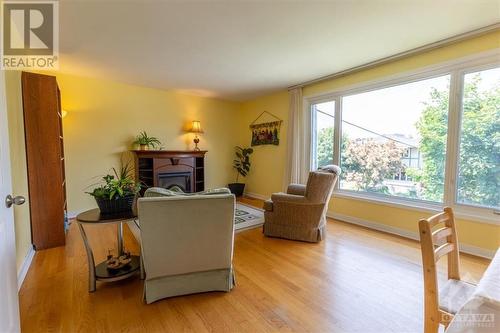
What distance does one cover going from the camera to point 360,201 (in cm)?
369

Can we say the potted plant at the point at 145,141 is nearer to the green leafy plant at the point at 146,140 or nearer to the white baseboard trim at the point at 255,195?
the green leafy plant at the point at 146,140

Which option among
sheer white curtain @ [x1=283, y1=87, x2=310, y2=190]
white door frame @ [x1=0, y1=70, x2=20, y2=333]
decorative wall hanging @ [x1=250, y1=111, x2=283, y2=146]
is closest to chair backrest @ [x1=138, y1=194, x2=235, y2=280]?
white door frame @ [x1=0, y1=70, x2=20, y2=333]

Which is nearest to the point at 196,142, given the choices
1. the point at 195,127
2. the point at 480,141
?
the point at 195,127

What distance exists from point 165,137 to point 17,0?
314cm

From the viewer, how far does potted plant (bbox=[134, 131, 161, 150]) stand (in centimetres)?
445

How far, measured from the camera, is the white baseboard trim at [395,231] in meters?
2.56

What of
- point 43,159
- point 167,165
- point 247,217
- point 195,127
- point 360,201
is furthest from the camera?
point 195,127

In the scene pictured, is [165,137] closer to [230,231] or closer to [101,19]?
[101,19]

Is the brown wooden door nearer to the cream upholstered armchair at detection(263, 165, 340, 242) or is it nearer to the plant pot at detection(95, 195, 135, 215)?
the plant pot at detection(95, 195, 135, 215)

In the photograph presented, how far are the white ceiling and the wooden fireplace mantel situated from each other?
59.9 inches

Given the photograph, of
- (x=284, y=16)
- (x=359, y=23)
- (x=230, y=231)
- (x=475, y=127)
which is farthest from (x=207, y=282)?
(x=475, y=127)

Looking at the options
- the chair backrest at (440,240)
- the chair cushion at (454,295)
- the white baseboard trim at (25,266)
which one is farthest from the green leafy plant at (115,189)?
the chair cushion at (454,295)

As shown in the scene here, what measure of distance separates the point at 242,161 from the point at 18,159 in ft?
13.7

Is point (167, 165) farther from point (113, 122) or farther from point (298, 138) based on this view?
point (298, 138)
